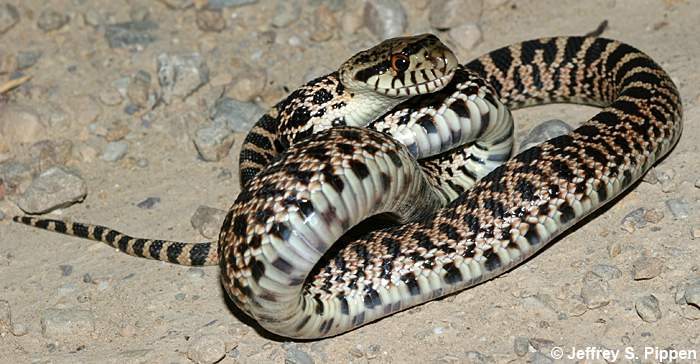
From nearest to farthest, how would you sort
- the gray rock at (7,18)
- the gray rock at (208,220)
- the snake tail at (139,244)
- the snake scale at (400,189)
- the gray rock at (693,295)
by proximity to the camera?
the snake scale at (400,189), the gray rock at (693,295), the snake tail at (139,244), the gray rock at (208,220), the gray rock at (7,18)

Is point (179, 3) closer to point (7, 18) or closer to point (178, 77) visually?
point (178, 77)

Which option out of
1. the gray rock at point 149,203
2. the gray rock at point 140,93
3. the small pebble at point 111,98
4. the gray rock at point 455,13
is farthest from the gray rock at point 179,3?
the gray rock at point 149,203

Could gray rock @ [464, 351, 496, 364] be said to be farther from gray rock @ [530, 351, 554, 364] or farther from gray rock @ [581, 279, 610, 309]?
gray rock @ [581, 279, 610, 309]

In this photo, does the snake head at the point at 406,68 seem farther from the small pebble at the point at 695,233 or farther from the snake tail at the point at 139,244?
the small pebble at the point at 695,233

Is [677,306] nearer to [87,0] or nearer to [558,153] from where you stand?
[558,153]

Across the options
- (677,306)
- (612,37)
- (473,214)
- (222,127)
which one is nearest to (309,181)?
(473,214)

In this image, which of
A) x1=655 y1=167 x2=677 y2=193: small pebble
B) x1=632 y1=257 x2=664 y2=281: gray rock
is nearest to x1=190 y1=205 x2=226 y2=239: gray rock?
x1=632 y1=257 x2=664 y2=281: gray rock
